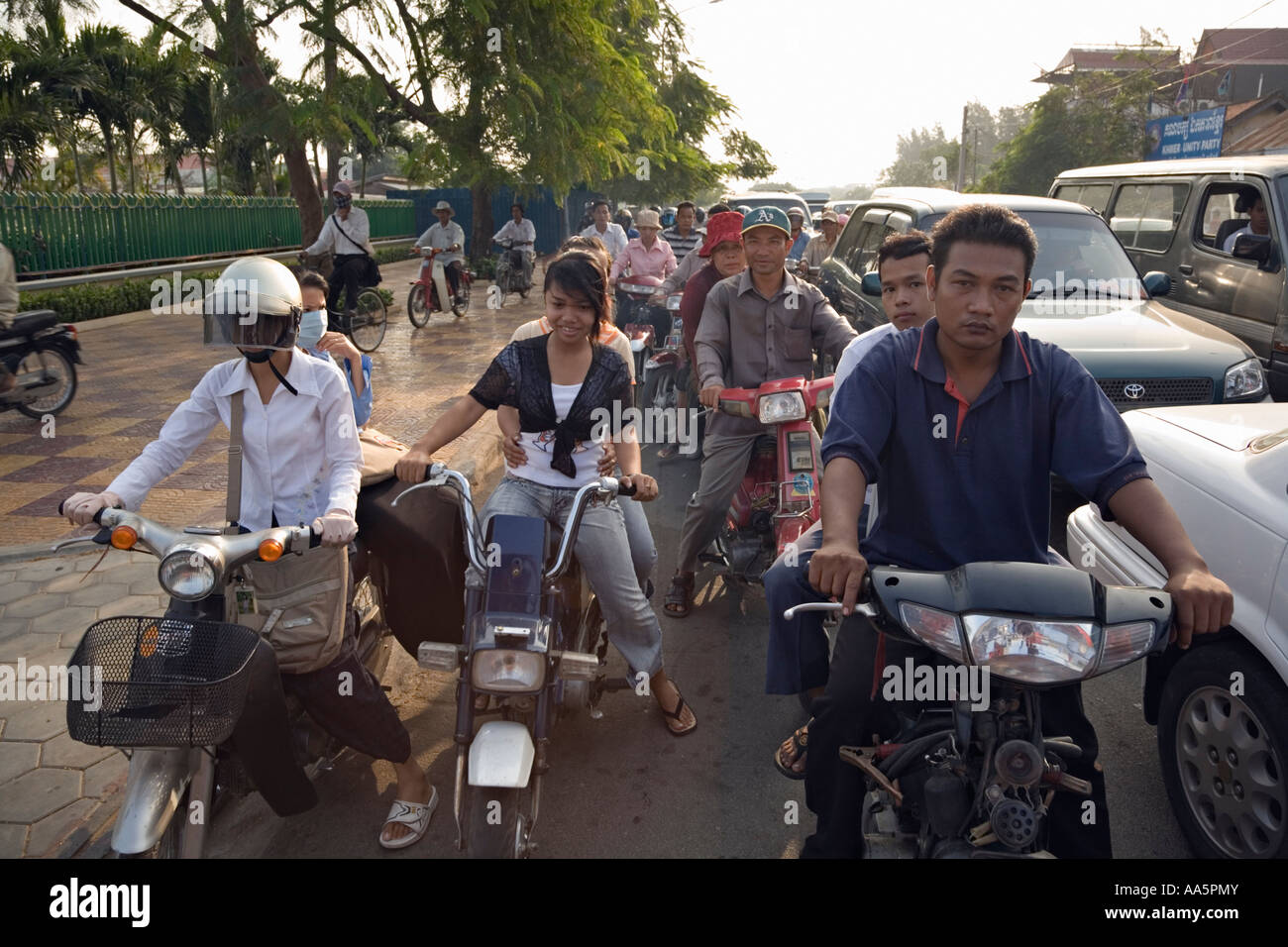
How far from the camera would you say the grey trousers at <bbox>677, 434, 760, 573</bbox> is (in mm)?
4594

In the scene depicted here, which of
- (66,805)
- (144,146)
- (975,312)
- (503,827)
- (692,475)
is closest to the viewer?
(975,312)

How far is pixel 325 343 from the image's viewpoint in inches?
181

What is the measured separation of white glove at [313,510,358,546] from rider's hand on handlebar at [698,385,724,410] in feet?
7.16

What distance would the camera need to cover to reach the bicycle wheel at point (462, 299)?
14.5 meters

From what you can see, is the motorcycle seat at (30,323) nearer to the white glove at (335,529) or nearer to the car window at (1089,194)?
the white glove at (335,529)

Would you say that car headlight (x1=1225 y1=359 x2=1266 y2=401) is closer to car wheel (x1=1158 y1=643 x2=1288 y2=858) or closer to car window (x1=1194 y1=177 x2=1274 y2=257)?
car window (x1=1194 y1=177 x2=1274 y2=257)

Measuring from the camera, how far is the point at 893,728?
7.66 feet

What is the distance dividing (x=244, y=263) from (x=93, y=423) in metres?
5.89

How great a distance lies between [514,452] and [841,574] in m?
1.73

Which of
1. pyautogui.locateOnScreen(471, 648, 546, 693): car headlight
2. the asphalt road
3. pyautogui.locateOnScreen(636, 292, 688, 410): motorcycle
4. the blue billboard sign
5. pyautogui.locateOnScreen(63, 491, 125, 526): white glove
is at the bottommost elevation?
the asphalt road

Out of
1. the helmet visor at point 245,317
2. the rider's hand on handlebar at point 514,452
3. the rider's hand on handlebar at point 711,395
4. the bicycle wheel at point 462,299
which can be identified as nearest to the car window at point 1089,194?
the rider's hand on handlebar at point 711,395

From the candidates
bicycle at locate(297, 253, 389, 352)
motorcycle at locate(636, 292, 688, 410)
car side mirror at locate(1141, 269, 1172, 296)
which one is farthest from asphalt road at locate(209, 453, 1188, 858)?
bicycle at locate(297, 253, 389, 352)

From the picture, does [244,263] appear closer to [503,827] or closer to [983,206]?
[503,827]

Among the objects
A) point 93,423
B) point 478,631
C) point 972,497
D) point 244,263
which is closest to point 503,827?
point 478,631
